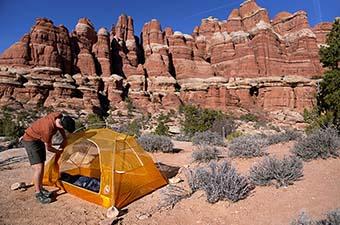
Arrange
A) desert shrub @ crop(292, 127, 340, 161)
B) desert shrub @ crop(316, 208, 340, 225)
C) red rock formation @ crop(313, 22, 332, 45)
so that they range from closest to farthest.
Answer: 1. desert shrub @ crop(316, 208, 340, 225)
2. desert shrub @ crop(292, 127, 340, 161)
3. red rock formation @ crop(313, 22, 332, 45)

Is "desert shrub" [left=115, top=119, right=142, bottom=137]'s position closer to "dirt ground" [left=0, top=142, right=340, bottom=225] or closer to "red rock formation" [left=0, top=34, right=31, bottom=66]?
"dirt ground" [left=0, top=142, right=340, bottom=225]

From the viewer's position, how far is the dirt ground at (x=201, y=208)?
3.86m

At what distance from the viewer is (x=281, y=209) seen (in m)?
3.93

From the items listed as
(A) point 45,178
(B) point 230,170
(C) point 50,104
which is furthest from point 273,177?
(C) point 50,104

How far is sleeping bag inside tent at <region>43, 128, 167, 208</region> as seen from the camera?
4891 mm

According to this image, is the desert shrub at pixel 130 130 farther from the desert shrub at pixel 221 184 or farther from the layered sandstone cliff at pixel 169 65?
the layered sandstone cliff at pixel 169 65

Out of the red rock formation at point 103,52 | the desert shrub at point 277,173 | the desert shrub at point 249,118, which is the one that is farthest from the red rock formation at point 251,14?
the desert shrub at point 277,173

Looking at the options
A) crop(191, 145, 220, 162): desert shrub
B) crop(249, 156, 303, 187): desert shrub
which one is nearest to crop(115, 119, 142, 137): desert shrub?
crop(191, 145, 220, 162): desert shrub

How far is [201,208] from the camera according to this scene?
170 inches

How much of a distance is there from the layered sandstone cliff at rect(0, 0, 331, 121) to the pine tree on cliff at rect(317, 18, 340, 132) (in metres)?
39.9

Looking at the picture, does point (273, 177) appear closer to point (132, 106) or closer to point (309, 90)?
point (132, 106)

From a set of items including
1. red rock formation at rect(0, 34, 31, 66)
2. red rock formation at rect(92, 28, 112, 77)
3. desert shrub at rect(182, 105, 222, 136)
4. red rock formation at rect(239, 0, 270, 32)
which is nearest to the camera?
desert shrub at rect(182, 105, 222, 136)

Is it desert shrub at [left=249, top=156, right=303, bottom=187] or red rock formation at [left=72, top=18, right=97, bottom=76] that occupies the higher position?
red rock formation at [left=72, top=18, right=97, bottom=76]

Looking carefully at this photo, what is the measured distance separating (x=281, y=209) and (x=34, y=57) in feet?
177
